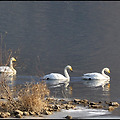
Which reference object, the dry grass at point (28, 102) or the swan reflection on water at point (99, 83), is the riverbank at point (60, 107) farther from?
the swan reflection on water at point (99, 83)

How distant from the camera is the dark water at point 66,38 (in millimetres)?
21469

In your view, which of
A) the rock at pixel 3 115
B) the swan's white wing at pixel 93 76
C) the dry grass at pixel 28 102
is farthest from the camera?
the swan's white wing at pixel 93 76

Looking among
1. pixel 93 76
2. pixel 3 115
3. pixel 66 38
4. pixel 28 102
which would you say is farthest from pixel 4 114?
pixel 66 38

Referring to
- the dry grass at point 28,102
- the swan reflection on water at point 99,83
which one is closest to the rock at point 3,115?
the dry grass at point 28,102

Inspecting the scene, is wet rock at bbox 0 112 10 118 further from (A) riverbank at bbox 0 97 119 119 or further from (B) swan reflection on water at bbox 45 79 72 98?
(B) swan reflection on water at bbox 45 79 72 98

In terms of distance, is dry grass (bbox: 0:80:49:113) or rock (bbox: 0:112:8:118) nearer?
rock (bbox: 0:112:8:118)

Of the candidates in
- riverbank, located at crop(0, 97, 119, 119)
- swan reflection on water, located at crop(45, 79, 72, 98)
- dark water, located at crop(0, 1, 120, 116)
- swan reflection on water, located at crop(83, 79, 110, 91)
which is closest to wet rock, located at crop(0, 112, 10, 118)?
riverbank, located at crop(0, 97, 119, 119)

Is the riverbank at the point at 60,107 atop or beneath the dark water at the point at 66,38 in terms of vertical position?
beneath

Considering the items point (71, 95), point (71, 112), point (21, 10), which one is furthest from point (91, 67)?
point (21, 10)

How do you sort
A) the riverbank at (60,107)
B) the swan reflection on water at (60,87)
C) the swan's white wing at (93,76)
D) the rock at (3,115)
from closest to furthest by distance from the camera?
1. the rock at (3,115)
2. the riverbank at (60,107)
3. the swan reflection on water at (60,87)
4. the swan's white wing at (93,76)

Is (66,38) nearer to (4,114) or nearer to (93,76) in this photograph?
(93,76)

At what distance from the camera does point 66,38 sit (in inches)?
1371

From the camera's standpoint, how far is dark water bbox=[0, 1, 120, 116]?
21469 millimetres

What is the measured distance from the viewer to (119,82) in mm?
19062
